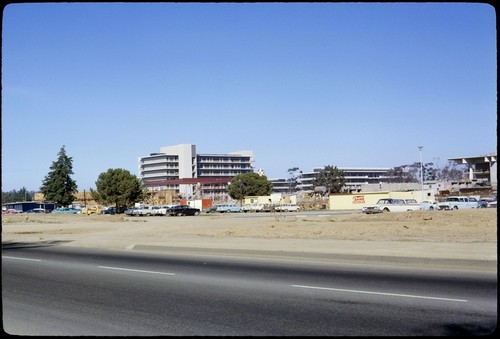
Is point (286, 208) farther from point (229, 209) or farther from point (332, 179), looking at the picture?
point (332, 179)

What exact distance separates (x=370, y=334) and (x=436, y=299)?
9.27 feet

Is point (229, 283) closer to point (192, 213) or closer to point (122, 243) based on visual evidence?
point (122, 243)

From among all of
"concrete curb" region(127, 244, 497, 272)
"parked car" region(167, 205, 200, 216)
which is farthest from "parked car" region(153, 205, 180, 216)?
"concrete curb" region(127, 244, 497, 272)

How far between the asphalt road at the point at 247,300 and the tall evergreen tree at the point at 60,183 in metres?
84.9

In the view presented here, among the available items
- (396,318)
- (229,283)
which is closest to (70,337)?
(396,318)

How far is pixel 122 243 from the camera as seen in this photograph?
27047 mm

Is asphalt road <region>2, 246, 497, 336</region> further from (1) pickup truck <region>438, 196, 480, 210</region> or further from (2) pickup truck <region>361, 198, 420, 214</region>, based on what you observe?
(1) pickup truck <region>438, 196, 480, 210</region>

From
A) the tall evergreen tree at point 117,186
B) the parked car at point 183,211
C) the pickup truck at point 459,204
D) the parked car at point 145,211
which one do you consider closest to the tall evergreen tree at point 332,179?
the tall evergreen tree at point 117,186

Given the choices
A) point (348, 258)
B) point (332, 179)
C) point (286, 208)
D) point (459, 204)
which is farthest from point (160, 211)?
point (332, 179)

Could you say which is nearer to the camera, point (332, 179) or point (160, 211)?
point (160, 211)

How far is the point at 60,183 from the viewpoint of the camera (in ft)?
333

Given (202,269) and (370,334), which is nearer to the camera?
(370,334)

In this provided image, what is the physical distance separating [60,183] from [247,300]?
96.5 m

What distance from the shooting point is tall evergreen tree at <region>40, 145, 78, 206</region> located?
9819 cm
